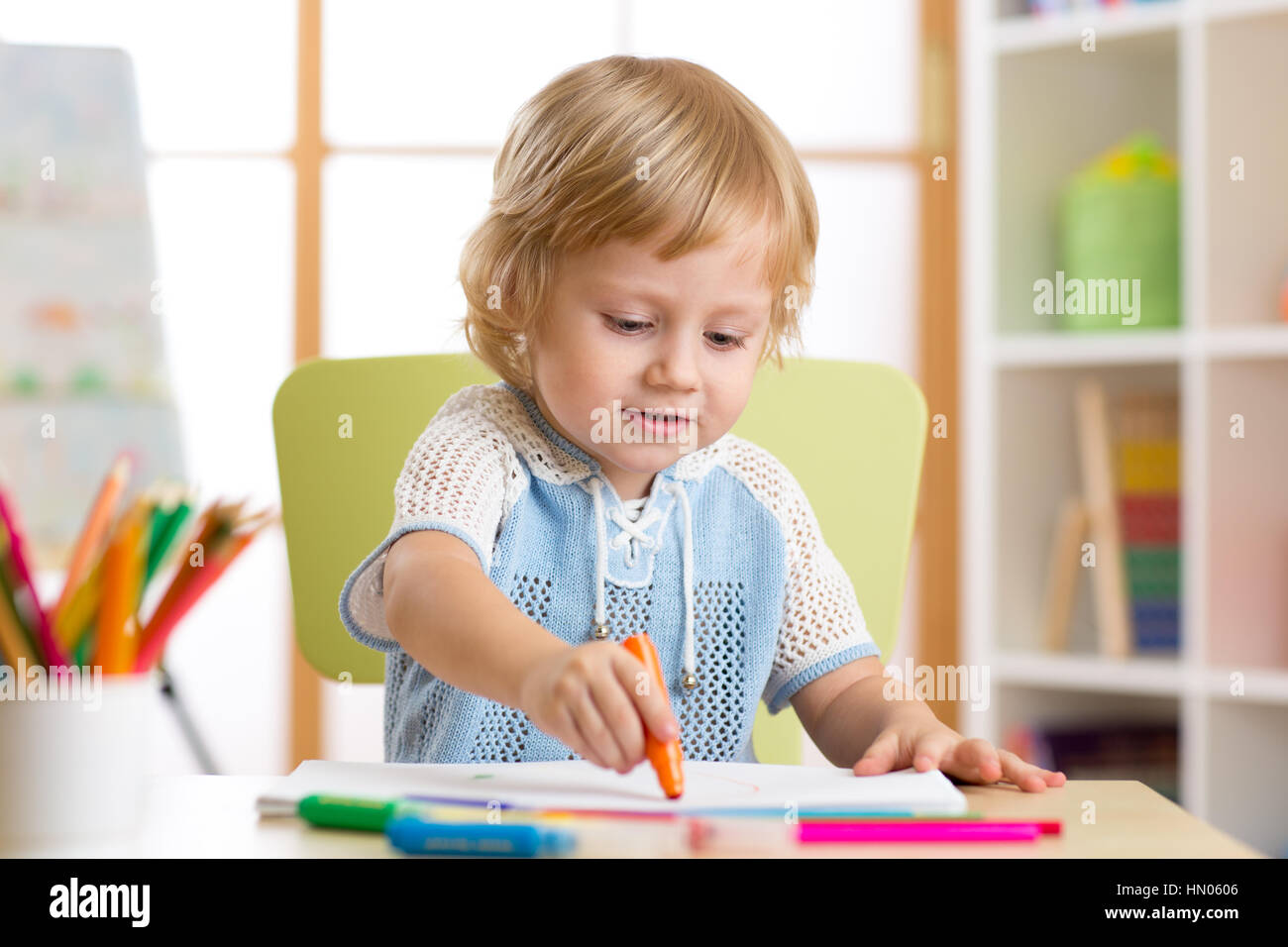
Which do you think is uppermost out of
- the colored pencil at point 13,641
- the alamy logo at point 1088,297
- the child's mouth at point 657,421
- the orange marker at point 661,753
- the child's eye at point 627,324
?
the alamy logo at point 1088,297

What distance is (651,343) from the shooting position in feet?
2.52

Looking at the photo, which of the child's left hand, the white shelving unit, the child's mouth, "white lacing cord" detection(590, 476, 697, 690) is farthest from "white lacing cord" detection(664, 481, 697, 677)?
the white shelving unit

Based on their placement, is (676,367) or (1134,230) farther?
(1134,230)

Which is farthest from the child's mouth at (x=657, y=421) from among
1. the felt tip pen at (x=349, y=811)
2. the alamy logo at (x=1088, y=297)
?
A: the alamy logo at (x=1088, y=297)

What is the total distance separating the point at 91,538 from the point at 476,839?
6.7 inches

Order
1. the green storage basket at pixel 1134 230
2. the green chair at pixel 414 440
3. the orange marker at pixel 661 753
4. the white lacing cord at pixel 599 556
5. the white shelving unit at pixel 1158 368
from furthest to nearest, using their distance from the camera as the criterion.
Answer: the green storage basket at pixel 1134 230, the white shelving unit at pixel 1158 368, the green chair at pixel 414 440, the white lacing cord at pixel 599 556, the orange marker at pixel 661 753

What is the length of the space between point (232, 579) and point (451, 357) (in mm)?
1752

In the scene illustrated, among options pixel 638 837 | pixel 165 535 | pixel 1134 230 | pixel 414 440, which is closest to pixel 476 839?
pixel 638 837

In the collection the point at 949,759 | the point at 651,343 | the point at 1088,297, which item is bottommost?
the point at 949,759

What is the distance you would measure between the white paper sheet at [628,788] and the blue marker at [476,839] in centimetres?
6

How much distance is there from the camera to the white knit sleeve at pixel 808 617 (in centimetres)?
85

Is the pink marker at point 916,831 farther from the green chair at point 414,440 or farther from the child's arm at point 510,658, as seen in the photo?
the green chair at point 414,440
